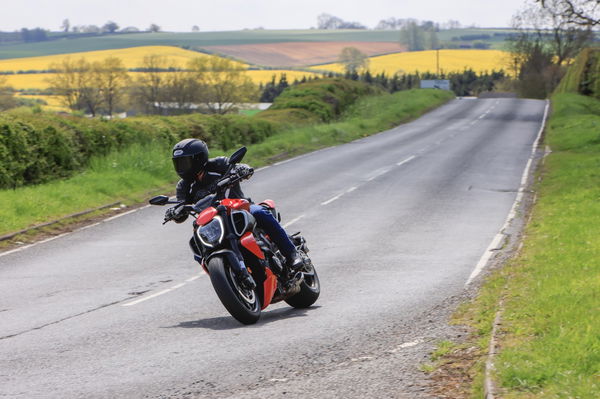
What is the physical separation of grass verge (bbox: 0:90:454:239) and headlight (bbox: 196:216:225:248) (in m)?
9.06

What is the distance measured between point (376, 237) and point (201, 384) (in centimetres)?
975

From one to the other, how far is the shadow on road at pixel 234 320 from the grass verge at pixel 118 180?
8328 mm

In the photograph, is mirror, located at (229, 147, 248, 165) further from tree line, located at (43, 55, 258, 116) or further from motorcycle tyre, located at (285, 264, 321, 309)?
tree line, located at (43, 55, 258, 116)

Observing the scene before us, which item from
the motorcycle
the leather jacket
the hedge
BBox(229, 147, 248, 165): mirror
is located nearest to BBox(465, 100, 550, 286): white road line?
the motorcycle

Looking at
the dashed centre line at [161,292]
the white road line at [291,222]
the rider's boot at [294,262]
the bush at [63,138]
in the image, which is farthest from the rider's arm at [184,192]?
the bush at [63,138]

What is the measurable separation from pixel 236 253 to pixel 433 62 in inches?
6711

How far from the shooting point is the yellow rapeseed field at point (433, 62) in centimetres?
16800

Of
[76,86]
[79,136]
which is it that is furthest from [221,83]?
[79,136]

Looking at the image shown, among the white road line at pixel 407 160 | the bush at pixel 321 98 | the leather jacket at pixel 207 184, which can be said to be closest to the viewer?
the leather jacket at pixel 207 184

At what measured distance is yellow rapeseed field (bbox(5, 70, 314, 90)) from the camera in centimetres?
13425

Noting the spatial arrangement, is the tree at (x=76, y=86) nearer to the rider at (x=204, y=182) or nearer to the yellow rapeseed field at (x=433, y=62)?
the yellow rapeseed field at (x=433, y=62)

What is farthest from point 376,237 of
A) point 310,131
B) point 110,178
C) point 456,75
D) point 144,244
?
point 456,75

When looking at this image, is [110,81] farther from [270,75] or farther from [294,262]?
[294,262]

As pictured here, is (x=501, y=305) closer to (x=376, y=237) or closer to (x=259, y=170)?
(x=376, y=237)
